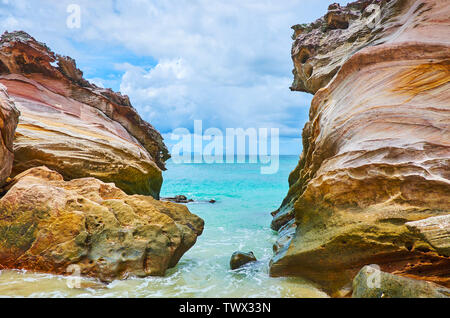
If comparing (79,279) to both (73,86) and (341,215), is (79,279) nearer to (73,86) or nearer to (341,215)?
(341,215)

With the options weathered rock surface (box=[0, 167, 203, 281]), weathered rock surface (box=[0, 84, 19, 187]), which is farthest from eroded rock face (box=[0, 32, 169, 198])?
weathered rock surface (box=[0, 167, 203, 281])

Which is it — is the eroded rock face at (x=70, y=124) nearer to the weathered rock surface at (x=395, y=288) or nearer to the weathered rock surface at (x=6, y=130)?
the weathered rock surface at (x=6, y=130)

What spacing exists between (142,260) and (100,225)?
3.90ft

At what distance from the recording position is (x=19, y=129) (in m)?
8.32

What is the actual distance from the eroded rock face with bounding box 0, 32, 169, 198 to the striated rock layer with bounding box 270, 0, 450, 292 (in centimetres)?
586

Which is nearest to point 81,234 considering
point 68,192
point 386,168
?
point 68,192

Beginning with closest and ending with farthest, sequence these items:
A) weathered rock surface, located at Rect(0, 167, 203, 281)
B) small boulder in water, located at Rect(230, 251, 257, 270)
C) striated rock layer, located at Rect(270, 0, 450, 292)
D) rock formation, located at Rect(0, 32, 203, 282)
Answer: striated rock layer, located at Rect(270, 0, 450, 292) < weathered rock surface, located at Rect(0, 167, 203, 281) < rock formation, located at Rect(0, 32, 203, 282) < small boulder in water, located at Rect(230, 251, 257, 270)

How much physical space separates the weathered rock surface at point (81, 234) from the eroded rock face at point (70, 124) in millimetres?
1681

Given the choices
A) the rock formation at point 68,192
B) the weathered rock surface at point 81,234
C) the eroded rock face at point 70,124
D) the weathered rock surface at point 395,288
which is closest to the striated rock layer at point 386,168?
the weathered rock surface at point 395,288

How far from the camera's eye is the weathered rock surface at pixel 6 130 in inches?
247

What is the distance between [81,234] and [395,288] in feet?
18.3

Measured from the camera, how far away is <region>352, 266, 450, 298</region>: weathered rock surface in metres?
3.76

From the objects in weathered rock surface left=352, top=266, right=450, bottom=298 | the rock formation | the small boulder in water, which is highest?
the rock formation

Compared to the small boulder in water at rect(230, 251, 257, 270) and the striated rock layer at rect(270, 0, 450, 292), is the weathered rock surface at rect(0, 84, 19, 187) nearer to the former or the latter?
the small boulder in water at rect(230, 251, 257, 270)
